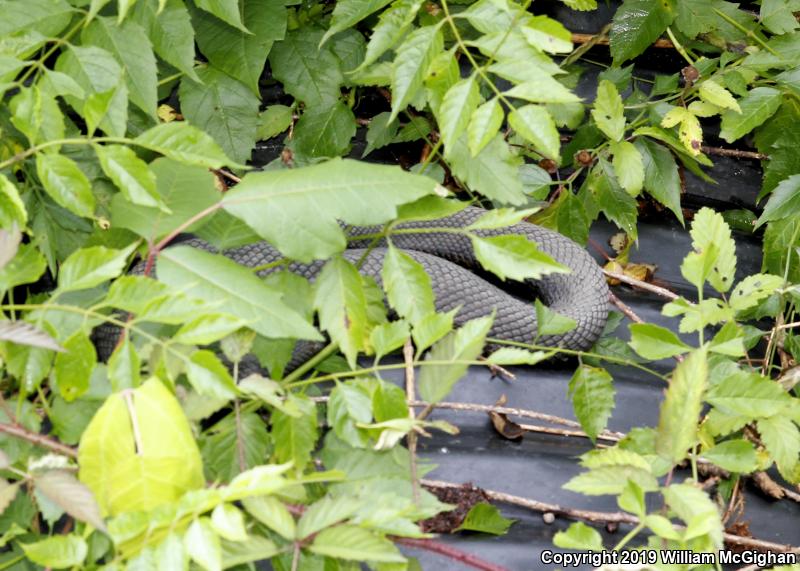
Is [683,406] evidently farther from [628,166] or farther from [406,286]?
[628,166]

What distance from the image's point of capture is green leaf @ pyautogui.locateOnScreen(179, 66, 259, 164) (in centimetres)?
269

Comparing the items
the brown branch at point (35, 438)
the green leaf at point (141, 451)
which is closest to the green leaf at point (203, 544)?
the green leaf at point (141, 451)

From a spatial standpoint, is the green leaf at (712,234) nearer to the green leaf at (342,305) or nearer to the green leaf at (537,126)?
the green leaf at (537,126)

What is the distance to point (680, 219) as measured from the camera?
2.78 metres

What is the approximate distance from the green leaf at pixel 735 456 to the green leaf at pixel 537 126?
65 centimetres

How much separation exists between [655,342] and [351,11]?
3.71 ft

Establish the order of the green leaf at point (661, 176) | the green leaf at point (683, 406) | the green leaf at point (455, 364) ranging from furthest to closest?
the green leaf at point (661, 176) < the green leaf at point (455, 364) < the green leaf at point (683, 406)

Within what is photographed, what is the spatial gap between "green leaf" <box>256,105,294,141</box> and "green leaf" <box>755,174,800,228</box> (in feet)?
4.05

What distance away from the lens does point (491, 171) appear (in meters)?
1.91

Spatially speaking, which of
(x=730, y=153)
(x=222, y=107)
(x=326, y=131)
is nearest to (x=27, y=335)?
(x=222, y=107)

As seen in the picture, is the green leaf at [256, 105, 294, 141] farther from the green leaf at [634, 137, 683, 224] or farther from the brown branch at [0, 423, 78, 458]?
the brown branch at [0, 423, 78, 458]

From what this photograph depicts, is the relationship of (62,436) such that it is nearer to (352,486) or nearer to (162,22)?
(352,486)

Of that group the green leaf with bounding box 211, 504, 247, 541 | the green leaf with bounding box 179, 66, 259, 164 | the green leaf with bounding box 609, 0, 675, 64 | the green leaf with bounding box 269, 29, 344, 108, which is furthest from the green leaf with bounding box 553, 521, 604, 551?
the green leaf with bounding box 609, 0, 675, 64

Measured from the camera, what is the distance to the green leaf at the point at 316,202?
150cm
